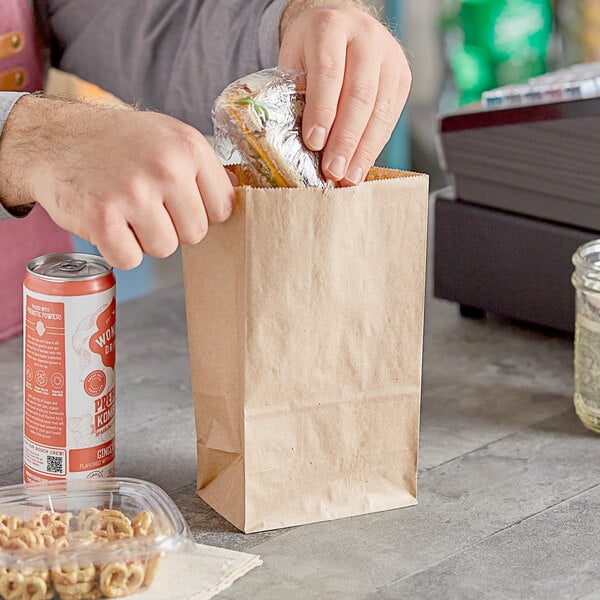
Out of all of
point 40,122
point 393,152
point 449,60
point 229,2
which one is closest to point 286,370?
point 40,122

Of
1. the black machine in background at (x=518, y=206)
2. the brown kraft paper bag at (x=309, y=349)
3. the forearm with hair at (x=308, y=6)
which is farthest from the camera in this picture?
the black machine in background at (x=518, y=206)

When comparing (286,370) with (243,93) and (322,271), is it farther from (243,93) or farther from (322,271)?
(243,93)

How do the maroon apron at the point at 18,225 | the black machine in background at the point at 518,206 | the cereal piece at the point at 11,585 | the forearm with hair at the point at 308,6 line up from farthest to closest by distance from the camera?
1. the maroon apron at the point at 18,225
2. the black machine in background at the point at 518,206
3. the forearm with hair at the point at 308,6
4. the cereal piece at the point at 11,585

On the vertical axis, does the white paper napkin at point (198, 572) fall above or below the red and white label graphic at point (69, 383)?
below

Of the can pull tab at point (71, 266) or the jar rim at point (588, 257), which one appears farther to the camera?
the jar rim at point (588, 257)

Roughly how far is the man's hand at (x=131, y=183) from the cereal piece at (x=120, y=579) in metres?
0.24

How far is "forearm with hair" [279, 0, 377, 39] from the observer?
1.12 m

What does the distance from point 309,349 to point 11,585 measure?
12.5 inches

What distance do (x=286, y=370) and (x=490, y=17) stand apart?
230 cm

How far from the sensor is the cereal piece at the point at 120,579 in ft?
2.77

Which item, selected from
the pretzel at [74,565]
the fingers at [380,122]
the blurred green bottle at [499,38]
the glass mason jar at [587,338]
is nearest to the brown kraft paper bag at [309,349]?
the fingers at [380,122]

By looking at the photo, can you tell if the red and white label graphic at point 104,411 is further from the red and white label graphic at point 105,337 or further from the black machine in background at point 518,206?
the black machine in background at point 518,206

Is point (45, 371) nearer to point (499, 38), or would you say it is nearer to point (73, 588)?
point (73, 588)

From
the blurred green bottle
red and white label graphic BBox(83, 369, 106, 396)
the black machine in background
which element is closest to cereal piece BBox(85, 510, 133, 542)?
red and white label graphic BBox(83, 369, 106, 396)
